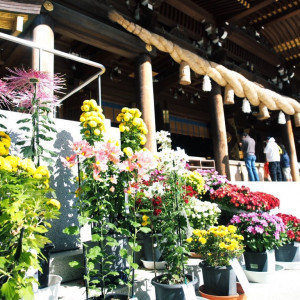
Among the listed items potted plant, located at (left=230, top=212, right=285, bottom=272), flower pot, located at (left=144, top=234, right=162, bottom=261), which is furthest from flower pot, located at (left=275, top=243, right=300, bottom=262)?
flower pot, located at (left=144, top=234, right=162, bottom=261)

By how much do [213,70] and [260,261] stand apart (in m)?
4.39

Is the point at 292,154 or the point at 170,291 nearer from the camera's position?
the point at 170,291

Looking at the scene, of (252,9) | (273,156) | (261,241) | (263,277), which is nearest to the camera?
(263,277)

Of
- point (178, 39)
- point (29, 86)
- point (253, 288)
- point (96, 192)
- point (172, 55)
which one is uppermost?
point (178, 39)

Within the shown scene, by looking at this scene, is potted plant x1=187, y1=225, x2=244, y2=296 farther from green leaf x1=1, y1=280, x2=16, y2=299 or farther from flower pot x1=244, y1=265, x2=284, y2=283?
green leaf x1=1, y1=280, x2=16, y2=299

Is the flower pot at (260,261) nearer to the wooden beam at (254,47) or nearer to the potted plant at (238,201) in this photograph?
the potted plant at (238,201)

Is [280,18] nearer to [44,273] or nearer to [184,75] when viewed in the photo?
[184,75]

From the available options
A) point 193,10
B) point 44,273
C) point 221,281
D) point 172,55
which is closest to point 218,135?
point 172,55

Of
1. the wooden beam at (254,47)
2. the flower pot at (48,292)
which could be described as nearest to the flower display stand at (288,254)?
the flower pot at (48,292)

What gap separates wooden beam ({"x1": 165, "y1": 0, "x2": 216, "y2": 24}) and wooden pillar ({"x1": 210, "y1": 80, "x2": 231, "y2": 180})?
62.5 inches

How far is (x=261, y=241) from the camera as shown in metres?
2.79

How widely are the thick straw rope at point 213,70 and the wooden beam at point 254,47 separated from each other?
4.83 feet

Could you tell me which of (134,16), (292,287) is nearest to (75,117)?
(134,16)

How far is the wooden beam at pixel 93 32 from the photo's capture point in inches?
154
